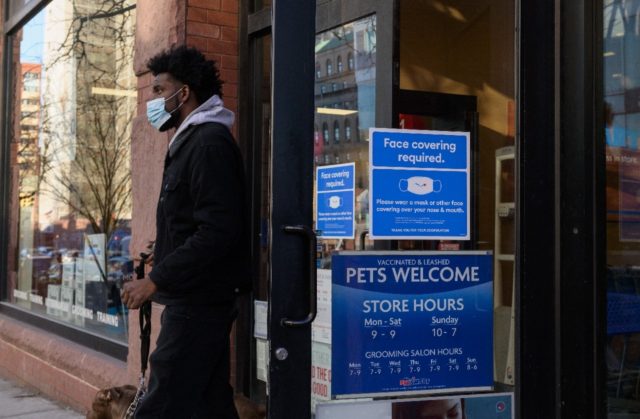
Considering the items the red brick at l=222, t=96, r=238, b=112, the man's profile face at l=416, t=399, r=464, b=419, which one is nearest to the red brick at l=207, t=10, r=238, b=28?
the red brick at l=222, t=96, r=238, b=112

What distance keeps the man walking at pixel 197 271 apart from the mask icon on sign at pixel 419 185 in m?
0.69

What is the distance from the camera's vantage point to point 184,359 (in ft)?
11.0

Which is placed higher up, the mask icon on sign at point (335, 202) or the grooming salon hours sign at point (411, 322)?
the mask icon on sign at point (335, 202)

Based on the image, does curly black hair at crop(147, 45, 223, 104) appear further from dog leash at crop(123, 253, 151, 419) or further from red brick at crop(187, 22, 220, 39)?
red brick at crop(187, 22, 220, 39)

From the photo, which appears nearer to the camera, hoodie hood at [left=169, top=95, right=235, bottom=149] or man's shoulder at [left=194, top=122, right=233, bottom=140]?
man's shoulder at [left=194, top=122, right=233, bottom=140]

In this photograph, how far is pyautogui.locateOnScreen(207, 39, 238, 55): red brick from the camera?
5.35 metres

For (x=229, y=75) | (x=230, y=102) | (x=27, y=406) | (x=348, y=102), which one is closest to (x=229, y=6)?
(x=229, y=75)

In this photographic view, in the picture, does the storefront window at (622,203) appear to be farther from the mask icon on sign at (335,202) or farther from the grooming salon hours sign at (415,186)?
the mask icon on sign at (335,202)

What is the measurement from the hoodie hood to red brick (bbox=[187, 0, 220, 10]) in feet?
5.83

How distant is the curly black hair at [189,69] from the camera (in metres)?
3.66

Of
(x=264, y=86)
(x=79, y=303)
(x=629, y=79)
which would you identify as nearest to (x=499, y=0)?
(x=264, y=86)

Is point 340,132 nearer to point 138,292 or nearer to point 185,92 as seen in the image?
point 185,92

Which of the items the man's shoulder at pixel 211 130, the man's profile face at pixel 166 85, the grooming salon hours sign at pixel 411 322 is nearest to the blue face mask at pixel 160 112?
the man's profile face at pixel 166 85

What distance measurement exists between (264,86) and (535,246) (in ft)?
8.41
